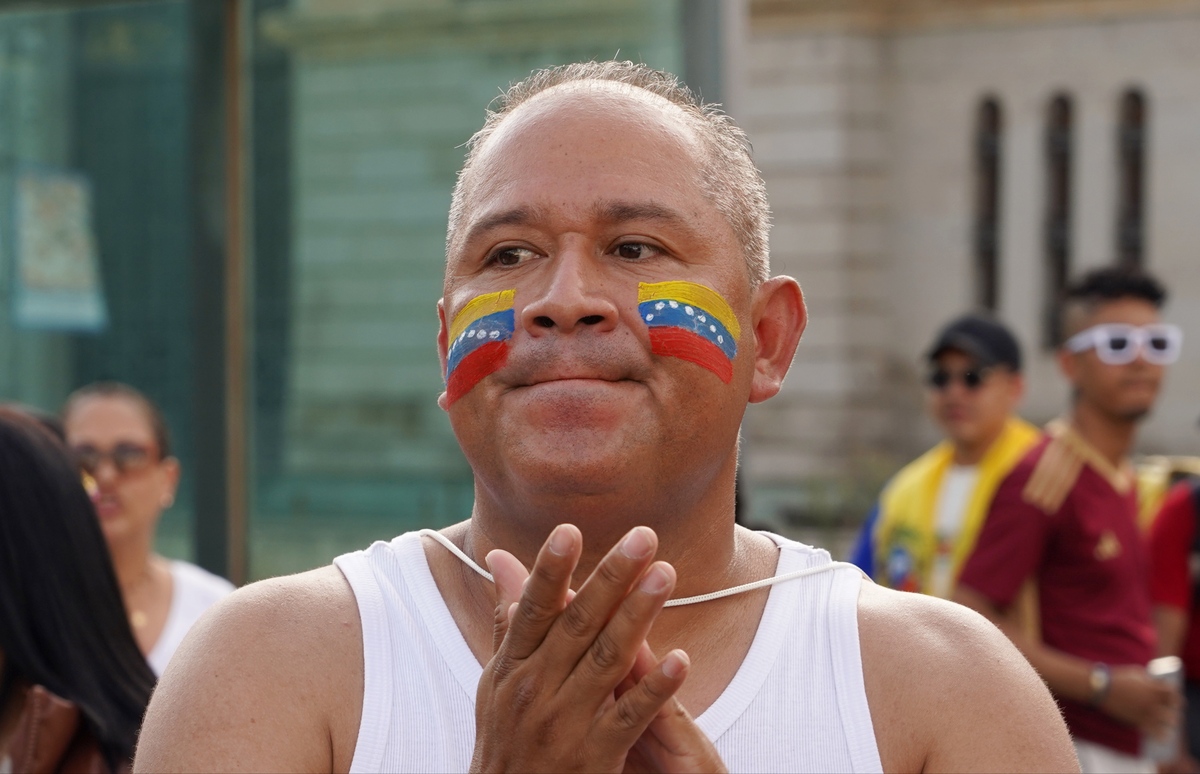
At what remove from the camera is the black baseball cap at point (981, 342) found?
6.38 metres

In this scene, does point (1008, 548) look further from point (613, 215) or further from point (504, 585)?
point (504, 585)

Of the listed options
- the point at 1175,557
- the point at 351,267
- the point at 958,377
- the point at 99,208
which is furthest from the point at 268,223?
the point at 1175,557

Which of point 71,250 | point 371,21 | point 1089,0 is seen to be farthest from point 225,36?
point 1089,0

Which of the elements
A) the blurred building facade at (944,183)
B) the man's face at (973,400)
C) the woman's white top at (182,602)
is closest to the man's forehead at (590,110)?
the woman's white top at (182,602)

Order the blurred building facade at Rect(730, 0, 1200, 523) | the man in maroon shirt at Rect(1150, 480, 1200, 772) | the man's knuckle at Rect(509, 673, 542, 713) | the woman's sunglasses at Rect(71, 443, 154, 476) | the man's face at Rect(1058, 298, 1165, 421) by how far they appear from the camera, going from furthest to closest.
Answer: the blurred building facade at Rect(730, 0, 1200, 523) → the man's face at Rect(1058, 298, 1165, 421) → the man in maroon shirt at Rect(1150, 480, 1200, 772) → the woman's sunglasses at Rect(71, 443, 154, 476) → the man's knuckle at Rect(509, 673, 542, 713)

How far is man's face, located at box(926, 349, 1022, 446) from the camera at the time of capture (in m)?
6.02

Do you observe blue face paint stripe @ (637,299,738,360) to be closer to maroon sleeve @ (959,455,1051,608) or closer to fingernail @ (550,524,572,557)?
fingernail @ (550,524,572,557)

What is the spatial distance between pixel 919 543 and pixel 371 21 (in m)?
2.90

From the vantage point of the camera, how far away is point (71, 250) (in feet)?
19.8

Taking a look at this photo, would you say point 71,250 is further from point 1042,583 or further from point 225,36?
point 1042,583

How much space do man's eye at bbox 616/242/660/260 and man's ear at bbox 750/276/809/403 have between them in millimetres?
241

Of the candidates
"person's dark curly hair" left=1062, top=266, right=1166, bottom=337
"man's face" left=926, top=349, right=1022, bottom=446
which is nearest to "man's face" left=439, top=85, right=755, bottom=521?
"man's face" left=926, top=349, right=1022, bottom=446

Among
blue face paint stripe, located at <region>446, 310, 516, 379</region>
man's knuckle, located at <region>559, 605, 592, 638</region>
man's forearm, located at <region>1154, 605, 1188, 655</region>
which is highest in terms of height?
blue face paint stripe, located at <region>446, 310, 516, 379</region>

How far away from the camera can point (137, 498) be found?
477 cm
